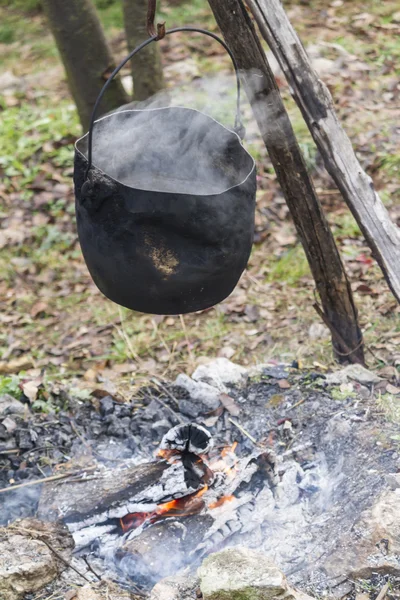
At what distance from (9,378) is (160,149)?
1.76 meters

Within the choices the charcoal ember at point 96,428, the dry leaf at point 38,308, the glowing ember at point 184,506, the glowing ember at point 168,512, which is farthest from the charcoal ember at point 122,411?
the dry leaf at point 38,308

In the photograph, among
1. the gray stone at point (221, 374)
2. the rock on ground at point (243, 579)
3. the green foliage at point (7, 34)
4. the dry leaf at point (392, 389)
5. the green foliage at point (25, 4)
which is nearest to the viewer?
the rock on ground at point (243, 579)

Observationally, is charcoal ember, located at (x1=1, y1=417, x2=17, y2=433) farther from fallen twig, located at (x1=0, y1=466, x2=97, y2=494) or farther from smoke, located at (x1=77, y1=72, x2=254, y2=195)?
smoke, located at (x1=77, y1=72, x2=254, y2=195)

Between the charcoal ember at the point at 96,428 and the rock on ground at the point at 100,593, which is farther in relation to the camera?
the charcoal ember at the point at 96,428

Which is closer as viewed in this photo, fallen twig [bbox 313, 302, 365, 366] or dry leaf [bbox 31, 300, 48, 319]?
fallen twig [bbox 313, 302, 365, 366]

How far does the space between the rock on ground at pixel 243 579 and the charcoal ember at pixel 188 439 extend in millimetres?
748

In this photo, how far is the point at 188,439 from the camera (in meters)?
3.30

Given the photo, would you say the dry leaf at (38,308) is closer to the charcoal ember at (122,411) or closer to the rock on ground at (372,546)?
the charcoal ember at (122,411)

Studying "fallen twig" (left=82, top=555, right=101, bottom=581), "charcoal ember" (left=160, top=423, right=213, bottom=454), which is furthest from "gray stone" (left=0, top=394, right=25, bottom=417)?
"fallen twig" (left=82, top=555, right=101, bottom=581)

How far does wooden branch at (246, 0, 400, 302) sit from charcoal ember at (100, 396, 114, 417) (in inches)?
64.9

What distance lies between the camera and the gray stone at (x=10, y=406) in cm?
370

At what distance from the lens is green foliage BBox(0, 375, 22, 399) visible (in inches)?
152

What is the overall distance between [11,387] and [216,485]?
1.39 m

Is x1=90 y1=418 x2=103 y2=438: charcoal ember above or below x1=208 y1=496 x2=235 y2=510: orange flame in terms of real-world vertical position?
below
